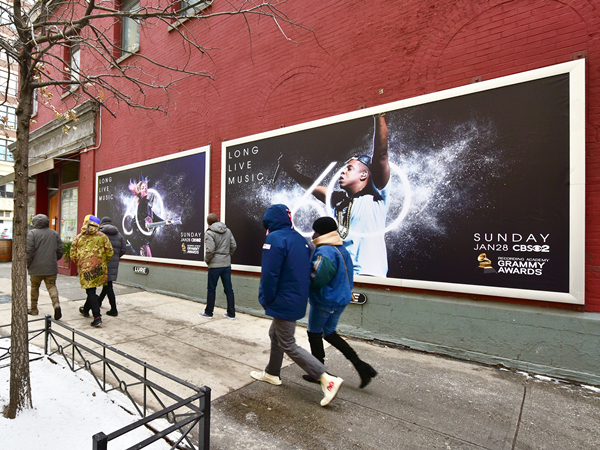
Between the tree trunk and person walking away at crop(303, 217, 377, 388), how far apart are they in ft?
7.97

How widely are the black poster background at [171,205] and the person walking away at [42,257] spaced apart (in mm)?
2531

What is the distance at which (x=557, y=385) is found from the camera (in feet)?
A: 12.1

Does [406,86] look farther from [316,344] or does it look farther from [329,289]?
[316,344]

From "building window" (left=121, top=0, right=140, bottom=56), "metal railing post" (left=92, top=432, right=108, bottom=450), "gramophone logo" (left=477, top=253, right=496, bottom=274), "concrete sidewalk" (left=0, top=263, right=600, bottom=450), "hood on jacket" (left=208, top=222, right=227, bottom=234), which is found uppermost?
"building window" (left=121, top=0, right=140, bottom=56)

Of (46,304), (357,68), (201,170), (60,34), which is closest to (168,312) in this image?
(46,304)

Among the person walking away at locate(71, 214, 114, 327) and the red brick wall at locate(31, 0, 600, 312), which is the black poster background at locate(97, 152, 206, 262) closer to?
the red brick wall at locate(31, 0, 600, 312)

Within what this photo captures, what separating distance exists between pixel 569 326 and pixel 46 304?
842 centimetres

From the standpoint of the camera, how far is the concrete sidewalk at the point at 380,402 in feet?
8.84

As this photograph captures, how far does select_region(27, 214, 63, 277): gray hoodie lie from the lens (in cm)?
577

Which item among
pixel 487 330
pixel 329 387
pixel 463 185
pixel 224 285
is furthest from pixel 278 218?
pixel 224 285

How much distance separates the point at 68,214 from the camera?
12281 mm

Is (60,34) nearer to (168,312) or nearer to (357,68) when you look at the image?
(357,68)

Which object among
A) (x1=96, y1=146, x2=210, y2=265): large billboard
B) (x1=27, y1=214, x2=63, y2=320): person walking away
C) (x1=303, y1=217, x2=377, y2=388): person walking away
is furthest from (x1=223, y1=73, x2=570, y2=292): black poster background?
(x1=27, y1=214, x2=63, y2=320): person walking away

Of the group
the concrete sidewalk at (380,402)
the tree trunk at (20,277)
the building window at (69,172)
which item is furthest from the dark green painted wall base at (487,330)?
the building window at (69,172)
